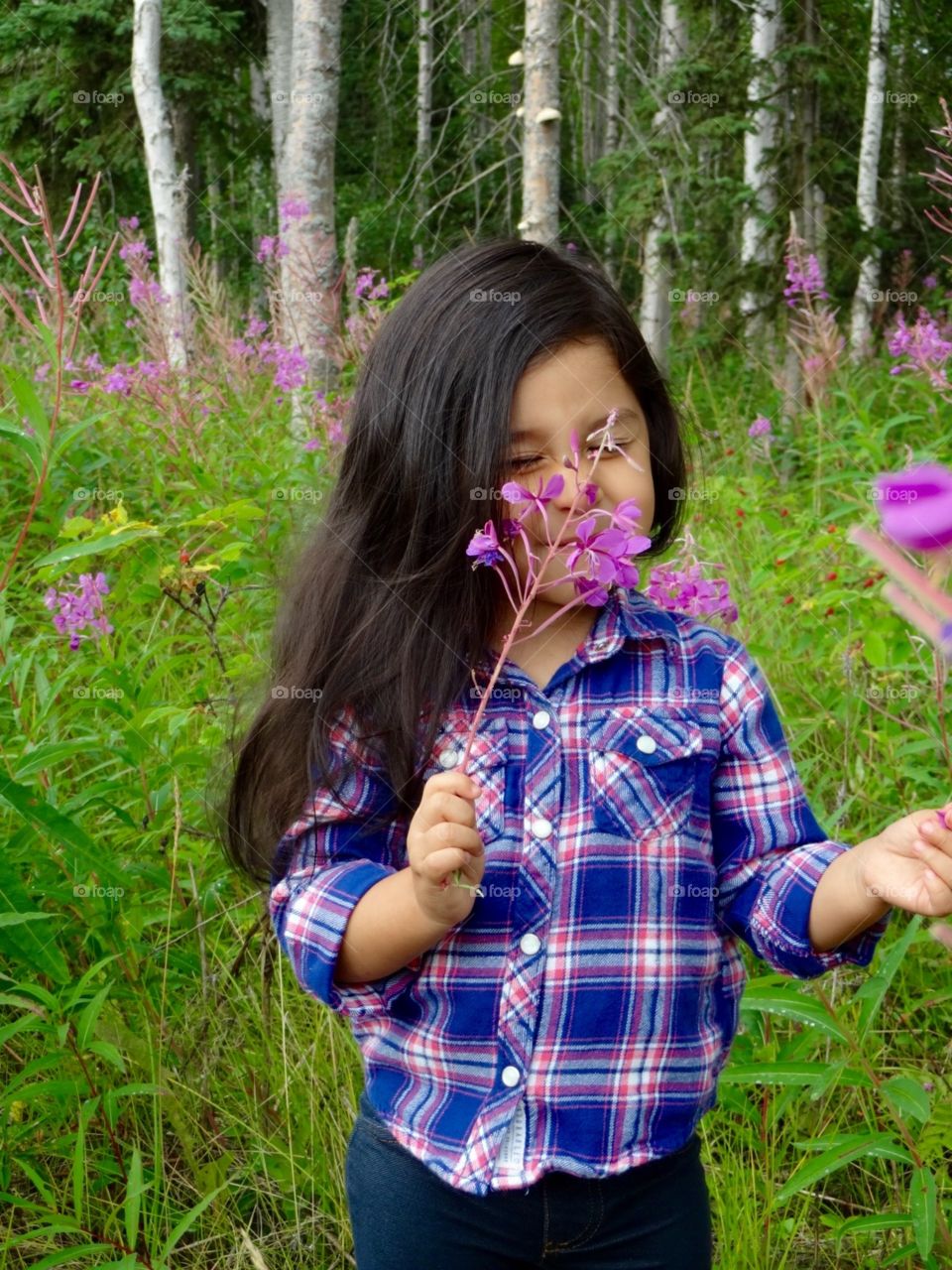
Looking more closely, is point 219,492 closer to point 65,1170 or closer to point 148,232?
point 65,1170

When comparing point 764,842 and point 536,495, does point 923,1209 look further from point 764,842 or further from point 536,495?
point 536,495

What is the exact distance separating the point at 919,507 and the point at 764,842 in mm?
937

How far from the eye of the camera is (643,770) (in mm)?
1100

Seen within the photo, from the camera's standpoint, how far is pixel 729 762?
113 centimetres

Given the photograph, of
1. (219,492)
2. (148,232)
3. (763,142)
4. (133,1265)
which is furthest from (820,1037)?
(148,232)

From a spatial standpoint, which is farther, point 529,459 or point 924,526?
point 529,459

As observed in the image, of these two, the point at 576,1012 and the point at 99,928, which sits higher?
the point at 576,1012

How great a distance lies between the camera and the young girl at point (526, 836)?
3.41ft

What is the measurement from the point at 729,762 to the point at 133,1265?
857 millimetres

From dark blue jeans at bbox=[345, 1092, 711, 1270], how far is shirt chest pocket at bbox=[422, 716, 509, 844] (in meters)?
0.30

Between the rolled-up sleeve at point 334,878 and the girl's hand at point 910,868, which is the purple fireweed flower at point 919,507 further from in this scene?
the rolled-up sleeve at point 334,878

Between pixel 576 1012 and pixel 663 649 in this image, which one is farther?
pixel 663 649

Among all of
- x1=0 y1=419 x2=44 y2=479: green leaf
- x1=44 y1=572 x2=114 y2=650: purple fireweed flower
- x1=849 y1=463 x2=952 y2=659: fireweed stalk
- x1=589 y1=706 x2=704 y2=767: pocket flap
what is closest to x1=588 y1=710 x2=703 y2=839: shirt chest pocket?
x1=589 y1=706 x2=704 y2=767: pocket flap

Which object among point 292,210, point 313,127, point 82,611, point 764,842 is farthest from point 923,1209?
point 313,127
